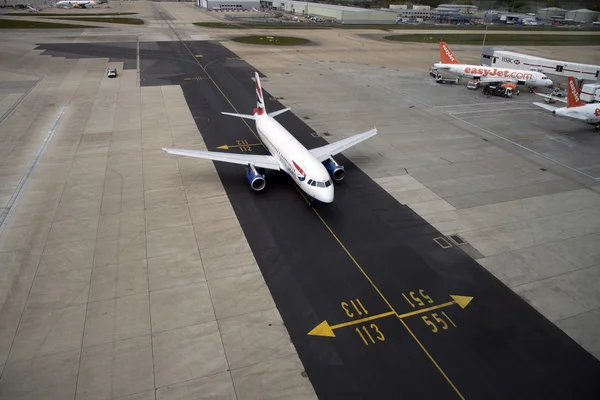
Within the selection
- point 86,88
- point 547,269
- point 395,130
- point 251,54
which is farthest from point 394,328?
point 251,54

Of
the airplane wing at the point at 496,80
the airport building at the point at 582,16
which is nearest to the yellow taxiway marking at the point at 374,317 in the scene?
the airplane wing at the point at 496,80

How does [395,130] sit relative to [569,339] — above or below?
above

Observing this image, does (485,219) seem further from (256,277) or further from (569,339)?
(256,277)

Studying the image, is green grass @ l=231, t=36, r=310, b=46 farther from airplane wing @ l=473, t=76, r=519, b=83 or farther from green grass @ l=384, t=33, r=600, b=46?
airplane wing @ l=473, t=76, r=519, b=83

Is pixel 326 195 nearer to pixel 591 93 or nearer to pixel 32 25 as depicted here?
pixel 591 93

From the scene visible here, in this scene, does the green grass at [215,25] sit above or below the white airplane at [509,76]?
above

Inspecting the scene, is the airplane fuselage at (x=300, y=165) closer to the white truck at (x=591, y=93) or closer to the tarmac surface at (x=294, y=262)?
the tarmac surface at (x=294, y=262)

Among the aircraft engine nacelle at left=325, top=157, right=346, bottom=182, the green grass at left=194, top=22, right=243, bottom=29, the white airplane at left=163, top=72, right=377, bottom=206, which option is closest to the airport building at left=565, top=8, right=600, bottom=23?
the white airplane at left=163, top=72, right=377, bottom=206
